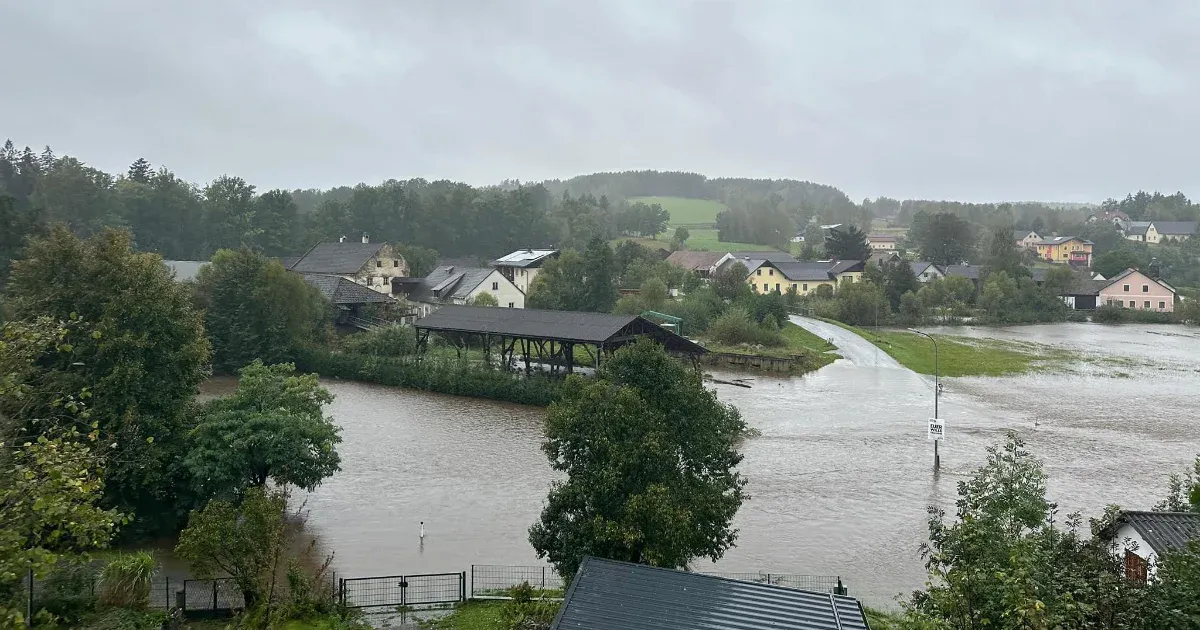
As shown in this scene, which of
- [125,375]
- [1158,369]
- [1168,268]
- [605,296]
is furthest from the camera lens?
[1168,268]

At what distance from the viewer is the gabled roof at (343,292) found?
4378 centimetres

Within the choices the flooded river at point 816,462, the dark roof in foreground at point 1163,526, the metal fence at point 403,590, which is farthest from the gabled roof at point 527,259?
the dark roof in foreground at point 1163,526

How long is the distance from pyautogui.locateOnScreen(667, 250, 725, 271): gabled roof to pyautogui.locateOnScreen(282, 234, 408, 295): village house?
87.3 ft

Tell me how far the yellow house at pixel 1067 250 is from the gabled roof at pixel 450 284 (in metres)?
69.9

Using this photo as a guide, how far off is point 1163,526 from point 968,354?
3240cm

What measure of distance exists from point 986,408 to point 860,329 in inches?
947

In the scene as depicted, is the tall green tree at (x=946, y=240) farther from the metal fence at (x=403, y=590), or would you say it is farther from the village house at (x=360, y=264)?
the metal fence at (x=403, y=590)

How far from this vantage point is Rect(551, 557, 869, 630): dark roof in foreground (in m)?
9.09

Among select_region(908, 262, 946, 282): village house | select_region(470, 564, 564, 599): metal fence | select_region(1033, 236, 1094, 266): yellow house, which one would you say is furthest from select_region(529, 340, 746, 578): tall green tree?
select_region(1033, 236, 1094, 266): yellow house

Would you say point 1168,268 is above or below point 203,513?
above

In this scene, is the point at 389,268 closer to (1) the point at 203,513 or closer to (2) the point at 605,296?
(2) the point at 605,296

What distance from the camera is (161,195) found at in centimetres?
6975

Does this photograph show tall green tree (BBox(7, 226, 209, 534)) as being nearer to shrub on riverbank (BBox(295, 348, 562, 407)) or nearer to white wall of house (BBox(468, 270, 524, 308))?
shrub on riverbank (BBox(295, 348, 562, 407))

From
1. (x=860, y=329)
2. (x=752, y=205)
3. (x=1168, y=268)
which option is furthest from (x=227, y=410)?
(x=752, y=205)
